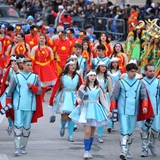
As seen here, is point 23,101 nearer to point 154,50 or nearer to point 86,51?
point 86,51

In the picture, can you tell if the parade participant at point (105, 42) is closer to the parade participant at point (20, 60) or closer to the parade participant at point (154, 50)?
the parade participant at point (154, 50)

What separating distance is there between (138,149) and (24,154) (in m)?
2.13

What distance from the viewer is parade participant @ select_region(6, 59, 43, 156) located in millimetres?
11555

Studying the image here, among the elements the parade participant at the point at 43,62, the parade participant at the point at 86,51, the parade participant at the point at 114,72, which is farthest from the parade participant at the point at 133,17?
the parade participant at the point at 114,72

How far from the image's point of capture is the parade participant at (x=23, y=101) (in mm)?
11555

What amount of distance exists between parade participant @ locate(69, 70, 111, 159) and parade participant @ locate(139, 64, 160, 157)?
725 mm

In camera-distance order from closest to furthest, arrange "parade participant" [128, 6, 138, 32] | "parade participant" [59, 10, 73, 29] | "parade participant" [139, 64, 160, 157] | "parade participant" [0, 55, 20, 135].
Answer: "parade participant" [139, 64, 160, 157] → "parade participant" [0, 55, 20, 135] → "parade participant" [128, 6, 138, 32] → "parade participant" [59, 10, 73, 29]

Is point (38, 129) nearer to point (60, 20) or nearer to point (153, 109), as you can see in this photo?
point (153, 109)

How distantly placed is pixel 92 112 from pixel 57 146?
1.35 metres

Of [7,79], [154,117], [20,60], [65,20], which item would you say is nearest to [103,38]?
[7,79]

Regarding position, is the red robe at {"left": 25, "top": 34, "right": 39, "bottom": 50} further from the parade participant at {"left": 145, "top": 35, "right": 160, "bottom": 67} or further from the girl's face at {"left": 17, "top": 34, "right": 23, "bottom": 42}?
the parade participant at {"left": 145, "top": 35, "right": 160, "bottom": 67}

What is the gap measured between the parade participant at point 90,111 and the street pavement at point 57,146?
1.41ft

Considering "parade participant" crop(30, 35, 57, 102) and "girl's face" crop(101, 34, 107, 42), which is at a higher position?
"girl's face" crop(101, 34, 107, 42)

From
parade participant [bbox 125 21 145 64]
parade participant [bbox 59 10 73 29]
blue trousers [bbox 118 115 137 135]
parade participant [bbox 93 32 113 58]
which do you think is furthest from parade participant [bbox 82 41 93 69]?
parade participant [bbox 59 10 73 29]
